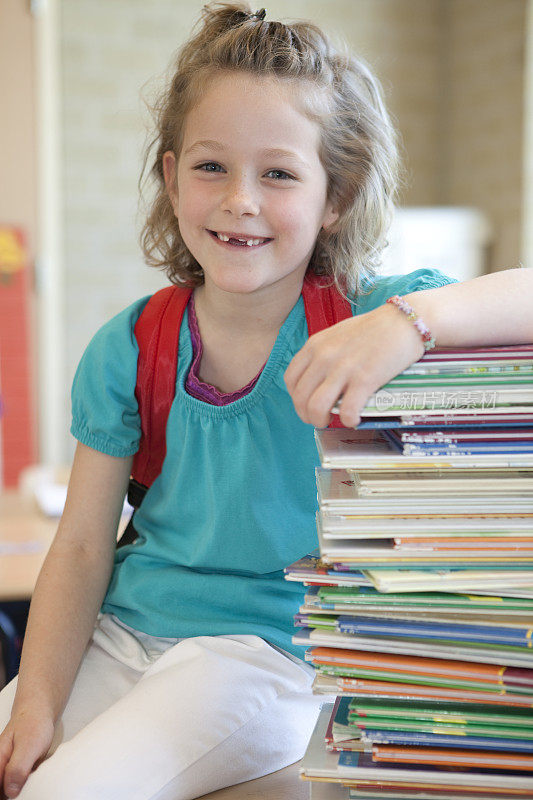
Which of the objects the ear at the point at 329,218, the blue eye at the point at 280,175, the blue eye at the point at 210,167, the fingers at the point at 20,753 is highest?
the blue eye at the point at 210,167

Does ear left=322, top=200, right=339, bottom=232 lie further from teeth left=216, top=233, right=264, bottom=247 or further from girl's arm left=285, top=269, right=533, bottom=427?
girl's arm left=285, top=269, right=533, bottom=427

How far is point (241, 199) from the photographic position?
1.19 m

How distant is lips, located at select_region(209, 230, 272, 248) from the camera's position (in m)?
1.25

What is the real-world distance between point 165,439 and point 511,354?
656 millimetres

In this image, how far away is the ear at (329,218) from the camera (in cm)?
138

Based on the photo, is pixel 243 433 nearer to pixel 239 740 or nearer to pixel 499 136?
pixel 239 740

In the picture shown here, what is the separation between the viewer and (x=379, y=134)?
142 cm

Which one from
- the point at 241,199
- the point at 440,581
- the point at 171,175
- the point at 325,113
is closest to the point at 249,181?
the point at 241,199

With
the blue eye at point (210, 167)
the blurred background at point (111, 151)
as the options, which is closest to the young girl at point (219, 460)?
the blue eye at point (210, 167)

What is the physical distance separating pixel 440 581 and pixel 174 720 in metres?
0.40

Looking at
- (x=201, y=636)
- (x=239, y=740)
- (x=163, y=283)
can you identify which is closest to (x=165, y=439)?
(x=201, y=636)

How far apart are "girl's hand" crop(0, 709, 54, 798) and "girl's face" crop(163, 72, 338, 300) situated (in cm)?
62

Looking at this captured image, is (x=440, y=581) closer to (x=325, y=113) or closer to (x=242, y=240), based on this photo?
(x=242, y=240)

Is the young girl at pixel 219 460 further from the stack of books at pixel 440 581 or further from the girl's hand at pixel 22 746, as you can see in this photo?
the stack of books at pixel 440 581
